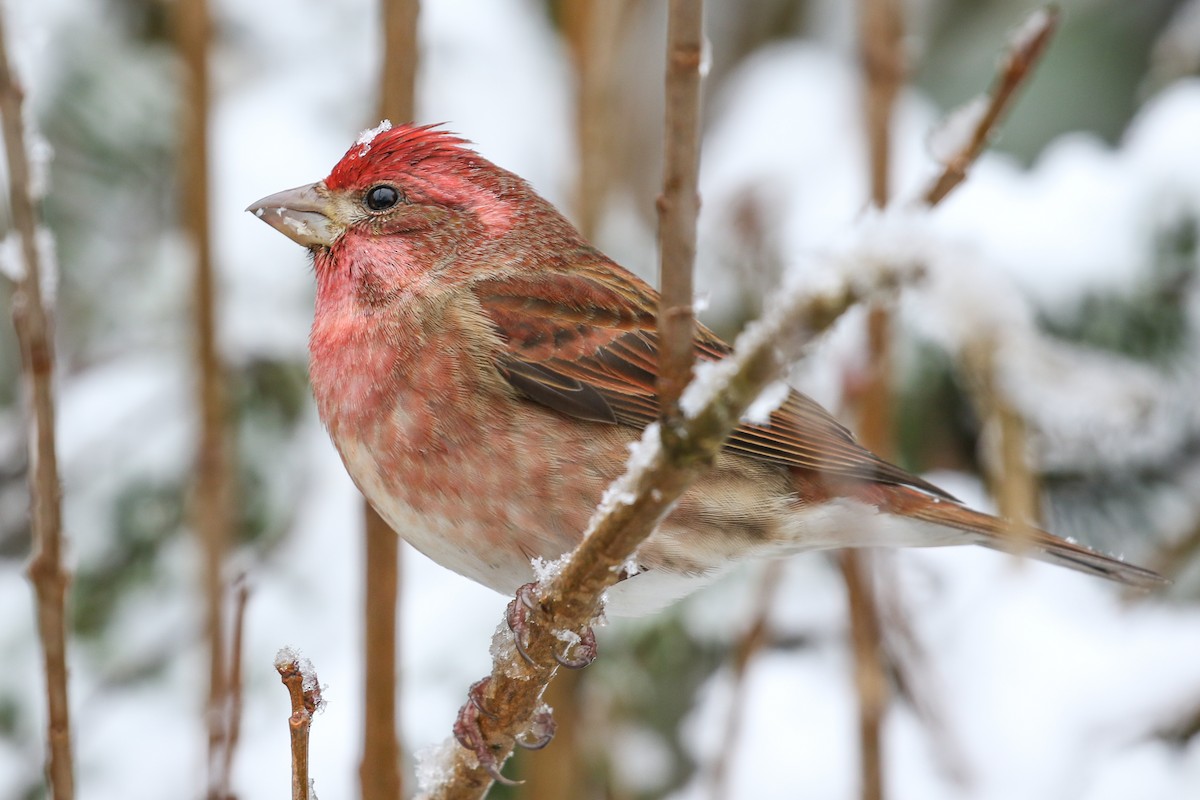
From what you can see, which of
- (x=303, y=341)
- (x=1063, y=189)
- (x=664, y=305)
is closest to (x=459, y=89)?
(x=303, y=341)

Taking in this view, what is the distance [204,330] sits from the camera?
3.46m

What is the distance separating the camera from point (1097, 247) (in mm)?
4809

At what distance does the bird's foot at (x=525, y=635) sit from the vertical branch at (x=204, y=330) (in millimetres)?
936

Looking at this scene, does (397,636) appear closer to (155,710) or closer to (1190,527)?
(155,710)

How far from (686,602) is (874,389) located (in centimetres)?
139

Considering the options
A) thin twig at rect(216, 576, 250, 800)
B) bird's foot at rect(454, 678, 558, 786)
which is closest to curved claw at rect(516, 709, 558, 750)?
bird's foot at rect(454, 678, 558, 786)

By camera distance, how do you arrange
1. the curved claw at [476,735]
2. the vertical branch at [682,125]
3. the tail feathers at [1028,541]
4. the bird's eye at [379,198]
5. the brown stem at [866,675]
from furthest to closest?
1. the bird's eye at [379,198]
2. the tail feathers at [1028,541]
3. the brown stem at [866,675]
4. the curved claw at [476,735]
5. the vertical branch at [682,125]

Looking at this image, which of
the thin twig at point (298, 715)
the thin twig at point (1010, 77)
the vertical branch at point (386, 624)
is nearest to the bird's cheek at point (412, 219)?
the vertical branch at point (386, 624)

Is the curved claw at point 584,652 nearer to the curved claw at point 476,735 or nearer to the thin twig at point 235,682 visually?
the curved claw at point 476,735

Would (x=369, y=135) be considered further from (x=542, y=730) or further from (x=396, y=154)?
(x=542, y=730)

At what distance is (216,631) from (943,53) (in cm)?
557

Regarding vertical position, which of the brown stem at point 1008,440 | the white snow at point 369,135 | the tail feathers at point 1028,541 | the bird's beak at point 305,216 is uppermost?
the white snow at point 369,135

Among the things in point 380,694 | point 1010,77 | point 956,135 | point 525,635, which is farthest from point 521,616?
Result: point 1010,77

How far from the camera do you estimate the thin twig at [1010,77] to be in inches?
79.5
